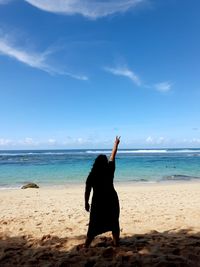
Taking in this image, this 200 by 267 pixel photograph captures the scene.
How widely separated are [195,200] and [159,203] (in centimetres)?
153

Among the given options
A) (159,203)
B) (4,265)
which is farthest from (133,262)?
(159,203)

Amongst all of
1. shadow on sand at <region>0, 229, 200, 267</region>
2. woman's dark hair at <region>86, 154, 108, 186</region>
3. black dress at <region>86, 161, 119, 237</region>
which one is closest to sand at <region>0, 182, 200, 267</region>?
shadow on sand at <region>0, 229, 200, 267</region>

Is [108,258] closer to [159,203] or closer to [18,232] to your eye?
[18,232]

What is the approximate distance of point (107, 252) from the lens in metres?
5.65

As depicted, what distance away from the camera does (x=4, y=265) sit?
17.9ft

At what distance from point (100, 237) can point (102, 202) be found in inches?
53.4

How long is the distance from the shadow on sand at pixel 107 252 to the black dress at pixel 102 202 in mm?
405

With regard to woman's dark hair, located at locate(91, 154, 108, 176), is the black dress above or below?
below

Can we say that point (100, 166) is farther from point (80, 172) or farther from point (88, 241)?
point (80, 172)

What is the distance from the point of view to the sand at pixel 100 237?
539 centimetres

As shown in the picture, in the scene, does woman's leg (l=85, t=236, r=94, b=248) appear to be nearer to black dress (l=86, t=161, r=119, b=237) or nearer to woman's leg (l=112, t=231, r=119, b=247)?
black dress (l=86, t=161, r=119, b=237)

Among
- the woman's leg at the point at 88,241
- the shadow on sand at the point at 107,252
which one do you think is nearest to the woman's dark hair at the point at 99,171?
the woman's leg at the point at 88,241

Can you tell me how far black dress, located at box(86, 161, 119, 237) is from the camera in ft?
18.5

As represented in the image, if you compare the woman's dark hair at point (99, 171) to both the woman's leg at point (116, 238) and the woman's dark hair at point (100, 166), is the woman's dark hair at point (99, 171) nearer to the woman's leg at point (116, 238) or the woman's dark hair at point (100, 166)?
the woman's dark hair at point (100, 166)
